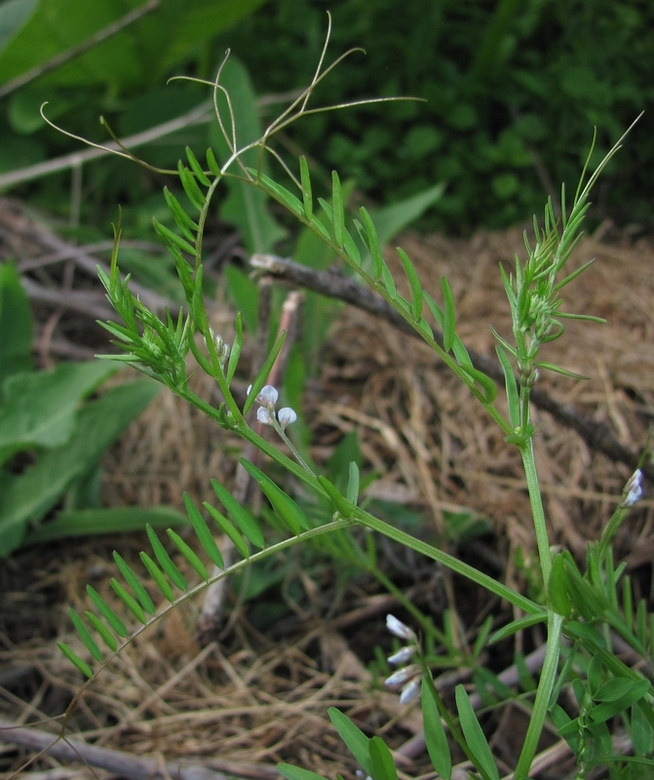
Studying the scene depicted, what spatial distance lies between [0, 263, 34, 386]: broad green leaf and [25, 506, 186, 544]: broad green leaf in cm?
36

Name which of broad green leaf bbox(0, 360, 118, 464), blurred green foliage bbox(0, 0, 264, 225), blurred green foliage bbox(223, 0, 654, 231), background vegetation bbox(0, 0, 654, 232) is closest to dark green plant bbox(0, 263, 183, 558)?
broad green leaf bbox(0, 360, 118, 464)

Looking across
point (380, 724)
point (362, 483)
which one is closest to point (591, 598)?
point (362, 483)

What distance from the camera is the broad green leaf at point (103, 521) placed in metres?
1.41

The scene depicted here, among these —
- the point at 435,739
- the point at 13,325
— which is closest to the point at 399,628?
the point at 435,739

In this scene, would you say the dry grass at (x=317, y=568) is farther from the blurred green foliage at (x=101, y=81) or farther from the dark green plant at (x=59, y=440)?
the blurred green foliage at (x=101, y=81)

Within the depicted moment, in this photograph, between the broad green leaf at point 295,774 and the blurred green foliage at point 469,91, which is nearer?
the broad green leaf at point 295,774

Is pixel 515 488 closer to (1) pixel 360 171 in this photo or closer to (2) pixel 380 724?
(2) pixel 380 724

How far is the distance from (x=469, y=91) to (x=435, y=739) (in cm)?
236

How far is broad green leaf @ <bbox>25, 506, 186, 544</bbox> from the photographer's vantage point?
1408mm

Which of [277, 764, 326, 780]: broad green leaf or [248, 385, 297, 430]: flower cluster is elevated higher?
[248, 385, 297, 430]: flower cluster

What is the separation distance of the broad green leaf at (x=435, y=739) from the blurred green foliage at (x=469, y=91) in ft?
6.78

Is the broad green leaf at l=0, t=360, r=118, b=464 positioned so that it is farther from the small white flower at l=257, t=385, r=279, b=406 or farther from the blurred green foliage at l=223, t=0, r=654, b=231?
the blurred green foliage at l=223, t=0, r=654, b=231

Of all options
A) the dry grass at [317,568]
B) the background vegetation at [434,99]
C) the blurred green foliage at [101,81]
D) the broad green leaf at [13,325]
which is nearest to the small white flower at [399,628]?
the dry grass at [317,568]

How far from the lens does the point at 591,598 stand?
2.02ft
